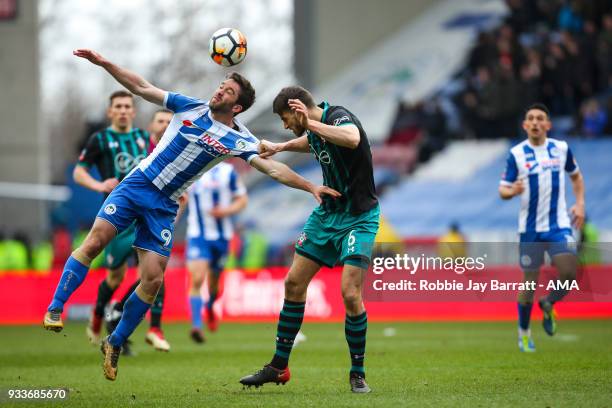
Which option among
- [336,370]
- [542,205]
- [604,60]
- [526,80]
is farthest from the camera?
[526,80]

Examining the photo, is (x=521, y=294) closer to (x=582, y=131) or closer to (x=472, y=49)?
(x=582, y=131)

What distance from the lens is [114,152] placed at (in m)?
12.2

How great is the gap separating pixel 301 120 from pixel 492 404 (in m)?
2.41

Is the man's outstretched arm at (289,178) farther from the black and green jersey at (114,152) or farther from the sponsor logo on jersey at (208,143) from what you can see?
the black and green jersey at (114,152)

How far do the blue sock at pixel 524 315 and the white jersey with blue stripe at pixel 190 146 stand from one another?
4349 millimetres

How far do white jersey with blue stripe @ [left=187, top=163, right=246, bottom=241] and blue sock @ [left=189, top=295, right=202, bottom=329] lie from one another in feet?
3.05

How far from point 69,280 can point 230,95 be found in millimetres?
1873

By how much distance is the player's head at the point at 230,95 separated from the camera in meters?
8.87

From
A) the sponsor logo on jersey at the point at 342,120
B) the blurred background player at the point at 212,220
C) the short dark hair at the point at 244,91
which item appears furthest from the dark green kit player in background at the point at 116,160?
the sponsor logo on jersey at the point at 342,120

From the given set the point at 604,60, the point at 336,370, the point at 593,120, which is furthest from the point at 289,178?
the point at 604,60

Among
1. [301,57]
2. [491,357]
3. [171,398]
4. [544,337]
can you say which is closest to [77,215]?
[301,57]

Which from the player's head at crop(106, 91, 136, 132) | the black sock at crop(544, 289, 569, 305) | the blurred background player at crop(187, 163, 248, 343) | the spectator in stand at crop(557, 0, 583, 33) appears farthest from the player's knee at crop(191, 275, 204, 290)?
the spectator in stand at crop(557, 0, 583, 33)

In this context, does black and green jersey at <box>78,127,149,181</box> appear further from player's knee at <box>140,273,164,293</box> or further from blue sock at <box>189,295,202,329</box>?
player's knee at <box>140,273,164,293</box>

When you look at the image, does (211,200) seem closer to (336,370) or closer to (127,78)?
(336,370)
